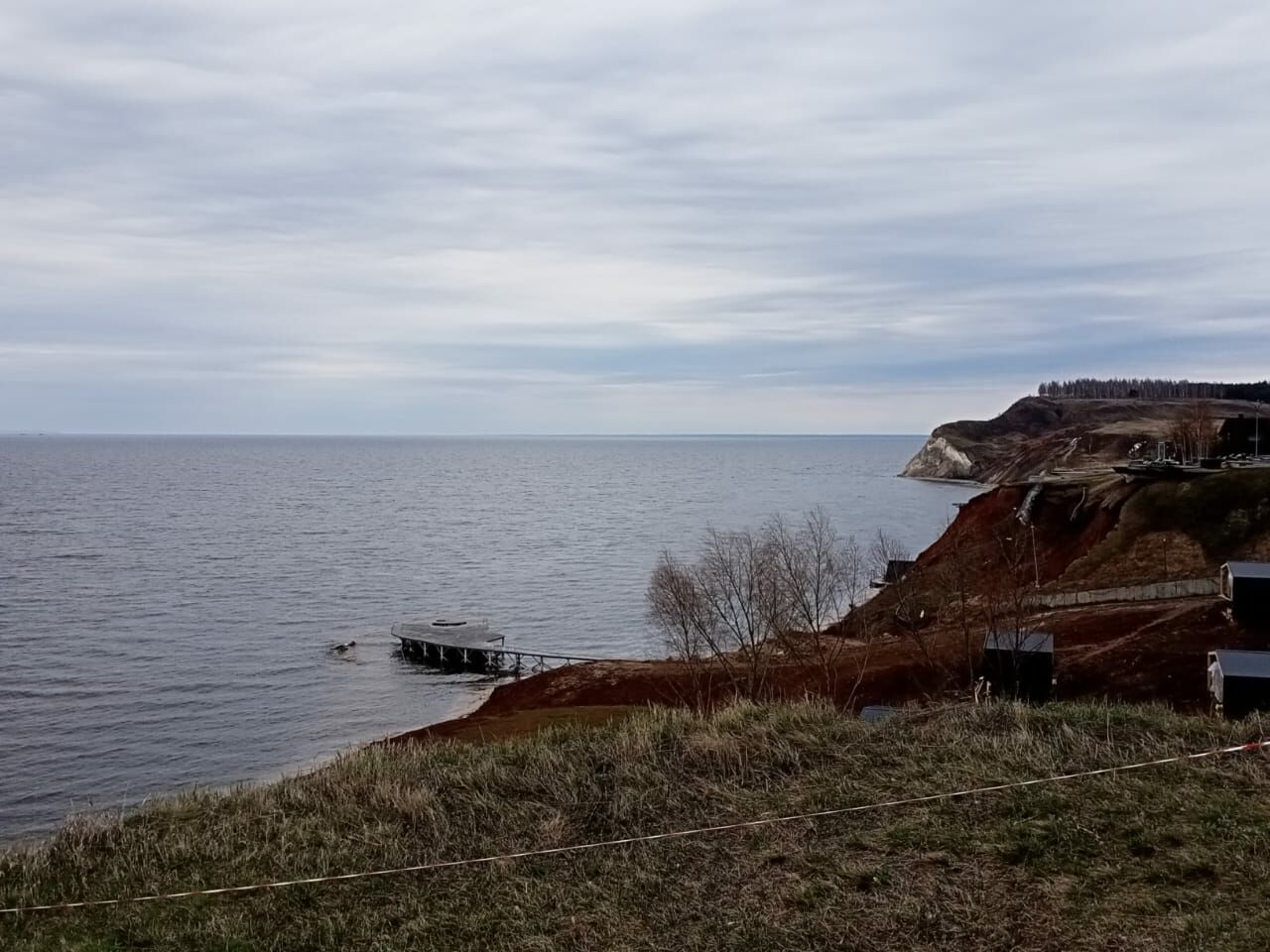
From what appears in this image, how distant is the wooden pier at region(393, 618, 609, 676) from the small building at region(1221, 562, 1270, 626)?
2501 cm

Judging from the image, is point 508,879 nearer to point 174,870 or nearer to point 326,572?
point 174,870

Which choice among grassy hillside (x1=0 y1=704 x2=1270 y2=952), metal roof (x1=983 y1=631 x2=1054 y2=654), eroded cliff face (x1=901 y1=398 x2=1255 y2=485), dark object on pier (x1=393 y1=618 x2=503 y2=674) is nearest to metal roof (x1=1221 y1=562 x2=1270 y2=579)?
metal roof (x1=983 y1=631 x2=1054 y2=654)

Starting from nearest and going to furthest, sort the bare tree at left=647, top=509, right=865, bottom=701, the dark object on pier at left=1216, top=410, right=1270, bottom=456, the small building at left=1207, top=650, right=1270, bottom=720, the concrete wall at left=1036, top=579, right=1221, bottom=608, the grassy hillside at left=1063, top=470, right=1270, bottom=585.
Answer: the small building at left=1207, top=650, right=1270, bottom=720 → the bare tree at left=647, top=509, right=865, bottom=701 → the concrete wall at left=1036, top=579, right=1221, bottom=608 → the grassy hillside at left=1063, top=470, right=1270, bottom=585 → the dark object on pier at left=1216, top=410, right=1270, bottom=456

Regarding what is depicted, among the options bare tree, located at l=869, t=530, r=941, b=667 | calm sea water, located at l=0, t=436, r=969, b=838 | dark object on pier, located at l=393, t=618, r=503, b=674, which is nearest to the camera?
calm sea water, located at l=0, t=436, r=969, b=838

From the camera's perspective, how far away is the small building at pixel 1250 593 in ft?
92.0

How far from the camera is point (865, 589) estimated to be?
211 feet

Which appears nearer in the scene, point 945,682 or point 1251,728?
point 1251,728

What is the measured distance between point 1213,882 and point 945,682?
67.5 ft

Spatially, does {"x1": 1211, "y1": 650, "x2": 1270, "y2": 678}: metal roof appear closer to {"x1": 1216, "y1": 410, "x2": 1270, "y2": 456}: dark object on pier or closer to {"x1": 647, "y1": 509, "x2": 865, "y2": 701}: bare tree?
{"x1": 647, "y1": 509, "x2": 865, "y2": 701}: bare tree

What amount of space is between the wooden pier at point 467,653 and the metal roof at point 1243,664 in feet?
102

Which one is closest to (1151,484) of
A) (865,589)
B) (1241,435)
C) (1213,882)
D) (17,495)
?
(865,589)

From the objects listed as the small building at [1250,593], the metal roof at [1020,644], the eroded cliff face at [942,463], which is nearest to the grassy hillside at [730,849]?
the metal roof at [1020,644]

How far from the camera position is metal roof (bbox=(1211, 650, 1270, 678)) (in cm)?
1455

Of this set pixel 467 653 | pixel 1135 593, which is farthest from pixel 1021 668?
pixel 467 653
